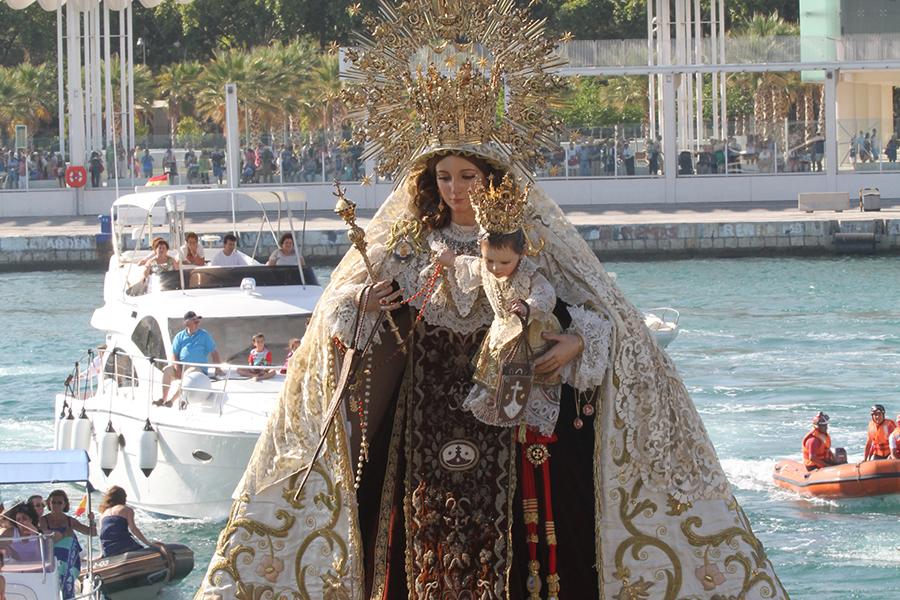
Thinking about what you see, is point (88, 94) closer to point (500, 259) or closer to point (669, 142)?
point (669, 142)

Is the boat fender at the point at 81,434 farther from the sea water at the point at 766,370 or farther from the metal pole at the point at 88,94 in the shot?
the metal pole at the point at 88,94

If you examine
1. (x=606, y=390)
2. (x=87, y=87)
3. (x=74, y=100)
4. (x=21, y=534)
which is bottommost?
(x=21, y=534)

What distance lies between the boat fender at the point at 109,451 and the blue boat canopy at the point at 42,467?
193 inches

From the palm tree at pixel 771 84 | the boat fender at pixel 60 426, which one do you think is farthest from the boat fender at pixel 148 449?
the palm tree at pixel 771 84

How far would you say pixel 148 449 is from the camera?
14164 millimetres

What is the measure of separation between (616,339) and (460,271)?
0.39m

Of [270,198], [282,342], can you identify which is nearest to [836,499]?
[282,342]

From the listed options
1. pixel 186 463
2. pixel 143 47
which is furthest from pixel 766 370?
pixel 143 47

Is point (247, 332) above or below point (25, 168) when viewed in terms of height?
below

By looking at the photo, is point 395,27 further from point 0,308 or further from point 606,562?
point 0,308

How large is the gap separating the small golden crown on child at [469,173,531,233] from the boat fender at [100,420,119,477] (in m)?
11.4

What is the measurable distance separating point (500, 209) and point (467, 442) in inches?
22.2

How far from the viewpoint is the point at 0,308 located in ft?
92.4

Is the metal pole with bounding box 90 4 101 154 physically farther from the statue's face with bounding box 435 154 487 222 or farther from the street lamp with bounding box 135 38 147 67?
the statue's face with bounding box 435 154 487 222
